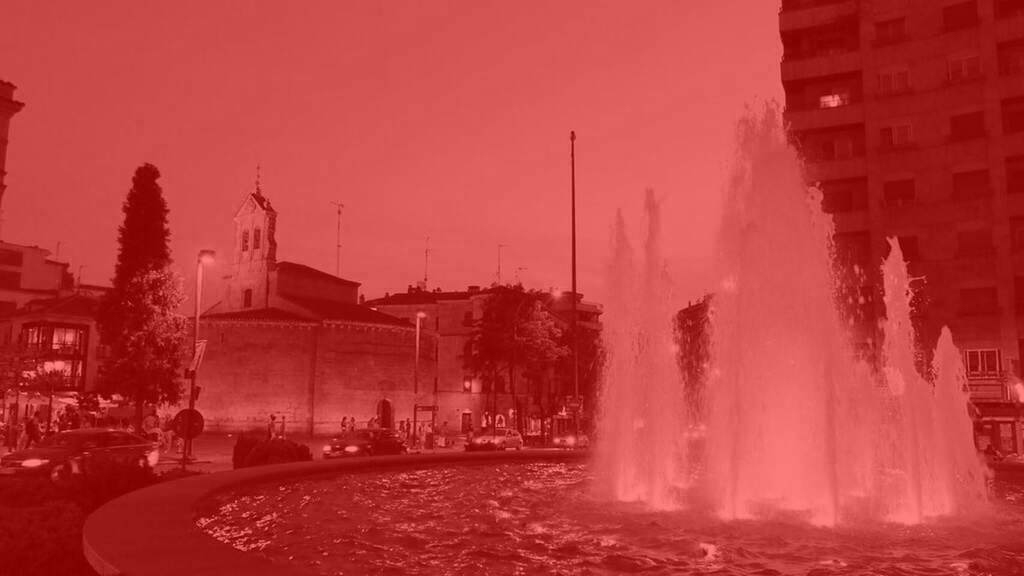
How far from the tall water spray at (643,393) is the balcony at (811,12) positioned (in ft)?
101

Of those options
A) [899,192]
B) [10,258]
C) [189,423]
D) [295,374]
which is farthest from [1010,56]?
[10,258]

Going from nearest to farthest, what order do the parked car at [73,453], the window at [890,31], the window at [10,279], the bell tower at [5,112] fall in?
the parked car at [73,453] < the window at [890,31] < the bell tower at [5,112] < the window at [10,279]

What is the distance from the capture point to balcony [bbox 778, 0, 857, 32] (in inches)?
1866

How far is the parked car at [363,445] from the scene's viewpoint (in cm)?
3067

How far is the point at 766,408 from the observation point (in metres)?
18.3

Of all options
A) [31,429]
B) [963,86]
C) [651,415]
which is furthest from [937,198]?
[31,429]

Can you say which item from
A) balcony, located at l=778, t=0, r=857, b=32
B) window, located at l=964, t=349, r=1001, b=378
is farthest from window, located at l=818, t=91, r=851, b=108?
window, located at l=964, t=349, r=1001, b=378

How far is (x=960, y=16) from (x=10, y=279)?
7336 centimetres

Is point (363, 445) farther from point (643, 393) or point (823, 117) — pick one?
point (823, 117)

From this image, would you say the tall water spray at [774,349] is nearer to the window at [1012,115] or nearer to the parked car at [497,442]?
the parked car at [497,442]

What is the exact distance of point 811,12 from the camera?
48344 mm

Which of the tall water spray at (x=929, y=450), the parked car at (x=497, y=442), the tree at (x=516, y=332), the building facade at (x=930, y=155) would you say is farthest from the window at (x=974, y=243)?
the tree at (x=516, y=332)

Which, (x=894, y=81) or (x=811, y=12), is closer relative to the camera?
(x=894, y=81)

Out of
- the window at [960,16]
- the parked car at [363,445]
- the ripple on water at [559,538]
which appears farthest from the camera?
the window at [960,16]
